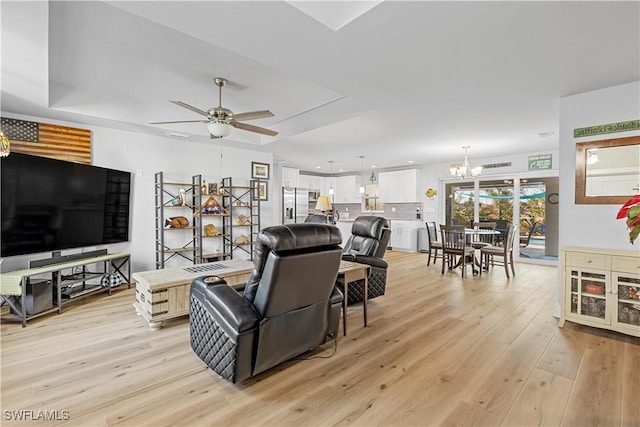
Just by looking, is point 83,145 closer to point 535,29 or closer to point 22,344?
point 22,344

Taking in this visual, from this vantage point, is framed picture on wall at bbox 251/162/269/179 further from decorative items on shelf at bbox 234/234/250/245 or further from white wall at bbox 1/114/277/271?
decorative items on shelf at bbox 234/234/250/245

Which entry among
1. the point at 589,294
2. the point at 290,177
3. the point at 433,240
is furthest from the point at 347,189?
the point at 589,294

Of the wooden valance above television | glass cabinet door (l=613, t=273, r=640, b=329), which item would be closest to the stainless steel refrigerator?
Answer: the wooden valance above television

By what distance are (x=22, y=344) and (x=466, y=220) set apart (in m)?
8.45

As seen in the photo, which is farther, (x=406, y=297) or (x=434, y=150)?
(x=434, y=150)

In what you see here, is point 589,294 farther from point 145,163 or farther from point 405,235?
point 145,163

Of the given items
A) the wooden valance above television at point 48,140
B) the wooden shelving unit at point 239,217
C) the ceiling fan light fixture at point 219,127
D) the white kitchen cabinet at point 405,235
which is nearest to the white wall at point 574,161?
the ceiling fan light fixture at point 219,127

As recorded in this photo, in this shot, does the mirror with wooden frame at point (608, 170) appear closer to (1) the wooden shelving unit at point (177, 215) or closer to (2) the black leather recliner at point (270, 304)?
(2) the black leather recliner at point (270, 304)

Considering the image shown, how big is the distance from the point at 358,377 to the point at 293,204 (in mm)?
6531

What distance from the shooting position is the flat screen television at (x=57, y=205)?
10.6 feet

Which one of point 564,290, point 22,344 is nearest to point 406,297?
point 564,290

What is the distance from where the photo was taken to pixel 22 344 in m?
2.66

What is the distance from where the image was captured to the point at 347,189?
395 inches

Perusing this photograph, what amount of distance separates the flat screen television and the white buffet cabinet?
19.2ft
